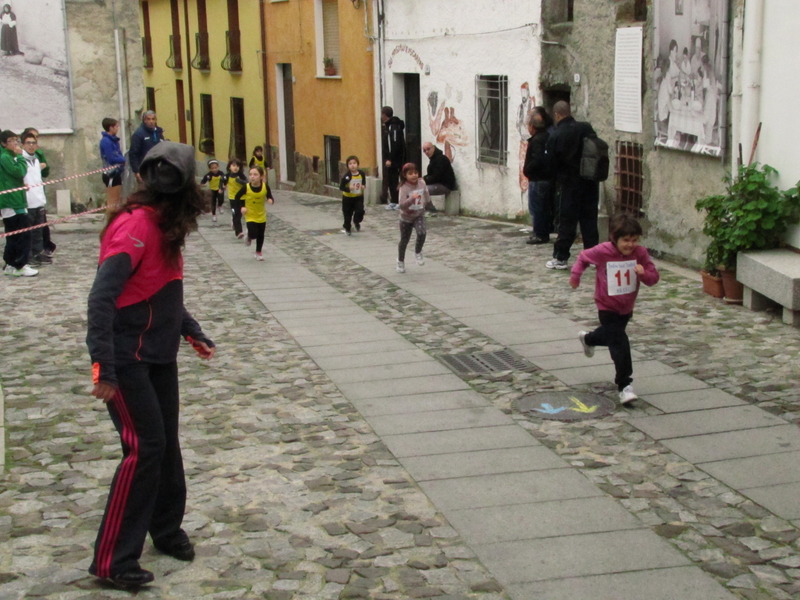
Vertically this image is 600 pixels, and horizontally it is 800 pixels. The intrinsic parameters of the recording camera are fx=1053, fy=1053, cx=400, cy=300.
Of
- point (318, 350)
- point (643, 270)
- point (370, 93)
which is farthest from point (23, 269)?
point (370, 93)

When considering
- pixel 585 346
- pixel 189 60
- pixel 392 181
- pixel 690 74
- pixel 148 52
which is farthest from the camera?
pixel 148 52

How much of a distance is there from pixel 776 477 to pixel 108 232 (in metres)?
3.42

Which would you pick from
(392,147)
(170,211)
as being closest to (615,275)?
(170,211)

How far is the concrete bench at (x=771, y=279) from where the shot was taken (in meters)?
8.36

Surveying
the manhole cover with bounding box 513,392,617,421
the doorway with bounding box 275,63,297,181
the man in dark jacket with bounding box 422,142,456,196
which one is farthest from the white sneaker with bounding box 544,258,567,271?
the doorway with bounding box 275,63,297,181

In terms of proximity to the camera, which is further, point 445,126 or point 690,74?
point 445,126

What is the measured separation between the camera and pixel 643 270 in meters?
6.57

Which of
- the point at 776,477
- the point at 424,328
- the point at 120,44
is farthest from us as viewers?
the point at 120,44

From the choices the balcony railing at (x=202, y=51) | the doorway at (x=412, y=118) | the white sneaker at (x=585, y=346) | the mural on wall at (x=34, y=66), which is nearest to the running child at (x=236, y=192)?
the mural on wall at (x=34, y=66)

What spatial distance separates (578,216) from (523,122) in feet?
14.1

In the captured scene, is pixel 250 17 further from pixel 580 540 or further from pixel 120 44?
pixel 580 540

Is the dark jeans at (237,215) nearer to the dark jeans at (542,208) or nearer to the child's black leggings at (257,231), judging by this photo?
the child's black leggings at (257,231)

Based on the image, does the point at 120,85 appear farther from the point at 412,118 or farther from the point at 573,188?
the point at 573,188

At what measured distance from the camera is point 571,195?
11.6m
